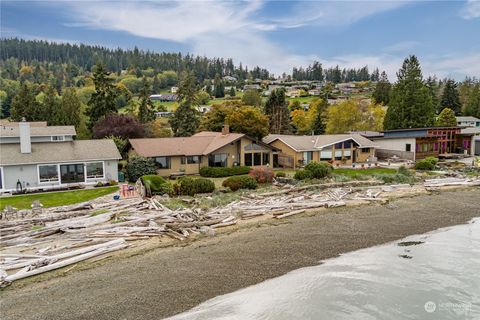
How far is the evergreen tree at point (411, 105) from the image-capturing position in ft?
186

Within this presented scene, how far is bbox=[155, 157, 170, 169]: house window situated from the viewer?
1382 inches

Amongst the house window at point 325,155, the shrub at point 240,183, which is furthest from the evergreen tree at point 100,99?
the house window at point 325,155

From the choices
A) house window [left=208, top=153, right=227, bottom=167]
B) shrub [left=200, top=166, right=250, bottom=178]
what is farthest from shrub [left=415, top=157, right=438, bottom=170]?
house window [left=208, top=153, right=227, bottom=167]

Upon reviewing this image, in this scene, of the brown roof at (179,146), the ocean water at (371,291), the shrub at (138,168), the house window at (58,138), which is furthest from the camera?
the house window at (58,138)

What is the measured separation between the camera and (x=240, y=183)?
97.8 feet

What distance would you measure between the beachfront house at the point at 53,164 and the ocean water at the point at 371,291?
2179 centimetres

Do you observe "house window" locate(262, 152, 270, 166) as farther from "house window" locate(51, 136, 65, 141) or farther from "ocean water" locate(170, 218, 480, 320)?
"ocean water" locate(170, 218, 480, 320)

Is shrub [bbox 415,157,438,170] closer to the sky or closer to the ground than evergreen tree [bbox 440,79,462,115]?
closer to the ground

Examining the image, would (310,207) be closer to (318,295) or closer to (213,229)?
(213,229)

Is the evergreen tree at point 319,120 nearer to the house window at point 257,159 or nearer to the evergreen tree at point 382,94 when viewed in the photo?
the evergreen tree at point 382,94

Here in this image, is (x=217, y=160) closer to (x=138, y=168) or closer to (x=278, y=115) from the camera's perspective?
(x=138, y=168)

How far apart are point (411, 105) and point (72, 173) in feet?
160

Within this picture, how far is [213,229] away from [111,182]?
1491 centimetres

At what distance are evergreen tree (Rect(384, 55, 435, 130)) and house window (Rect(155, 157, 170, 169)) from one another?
38.4m
